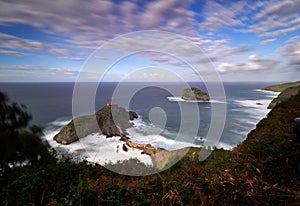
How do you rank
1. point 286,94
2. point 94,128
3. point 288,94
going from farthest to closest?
point 94,128, point 286,94, point 288,94

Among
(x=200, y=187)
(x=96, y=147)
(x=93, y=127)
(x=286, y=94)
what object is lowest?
(x=96, y=147)

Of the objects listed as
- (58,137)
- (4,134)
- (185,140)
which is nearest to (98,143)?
(58,137)

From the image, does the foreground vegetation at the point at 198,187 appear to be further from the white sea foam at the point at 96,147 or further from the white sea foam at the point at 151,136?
the white sea foam at the point at 151,136

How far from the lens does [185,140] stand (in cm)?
2967

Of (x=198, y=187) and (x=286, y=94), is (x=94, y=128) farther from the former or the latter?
(x=286, y=94)

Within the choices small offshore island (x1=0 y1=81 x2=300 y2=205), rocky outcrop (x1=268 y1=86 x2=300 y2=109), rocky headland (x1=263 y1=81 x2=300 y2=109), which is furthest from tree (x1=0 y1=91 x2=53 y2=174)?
rocky outcrop (x1=268 y1=86 x2=300 y2=109)

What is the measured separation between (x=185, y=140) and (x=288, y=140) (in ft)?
90.3

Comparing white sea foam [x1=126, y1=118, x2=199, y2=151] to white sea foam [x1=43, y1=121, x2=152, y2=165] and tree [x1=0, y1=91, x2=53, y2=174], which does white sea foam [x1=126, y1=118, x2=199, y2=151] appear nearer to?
white sea foam [x1=43, y1=121, x2=152, y2=165]

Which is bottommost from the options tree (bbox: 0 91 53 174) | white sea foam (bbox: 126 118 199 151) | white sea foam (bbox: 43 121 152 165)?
white sea foam (bbox: 43 121 152 165)

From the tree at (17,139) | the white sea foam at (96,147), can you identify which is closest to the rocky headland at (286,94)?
the tree at (17,139)

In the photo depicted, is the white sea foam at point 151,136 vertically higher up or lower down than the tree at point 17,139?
lower down

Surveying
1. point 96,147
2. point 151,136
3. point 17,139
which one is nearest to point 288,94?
point 151,136

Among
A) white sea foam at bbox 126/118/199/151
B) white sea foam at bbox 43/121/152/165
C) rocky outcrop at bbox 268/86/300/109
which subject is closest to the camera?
rocky outcrop at bbox 268/86/300/109

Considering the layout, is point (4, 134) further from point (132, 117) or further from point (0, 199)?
point (132, 117)
